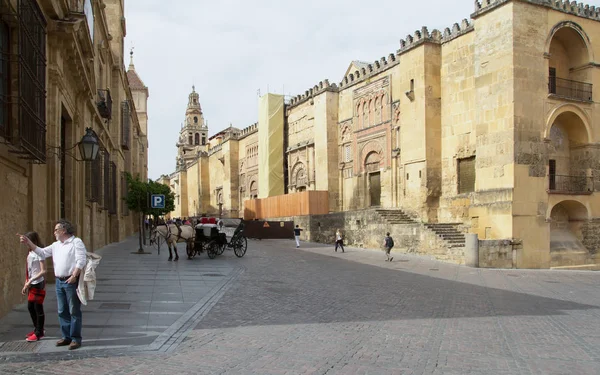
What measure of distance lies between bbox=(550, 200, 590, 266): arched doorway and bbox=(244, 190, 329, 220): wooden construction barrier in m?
14.9

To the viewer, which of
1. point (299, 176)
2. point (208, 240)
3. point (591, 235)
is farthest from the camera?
point (299, 176)

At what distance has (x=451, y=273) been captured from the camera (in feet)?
56.0

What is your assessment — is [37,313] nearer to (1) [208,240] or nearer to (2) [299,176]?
(1) [208,240]

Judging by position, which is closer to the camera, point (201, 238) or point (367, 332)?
point (367, 332)

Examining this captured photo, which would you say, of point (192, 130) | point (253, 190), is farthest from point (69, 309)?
point (192, 130)

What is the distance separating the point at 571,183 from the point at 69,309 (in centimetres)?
2251

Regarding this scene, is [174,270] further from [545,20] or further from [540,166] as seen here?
[545,20]

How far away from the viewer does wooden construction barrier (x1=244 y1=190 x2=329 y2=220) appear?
35.1 metres

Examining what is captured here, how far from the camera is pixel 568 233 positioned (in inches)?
927

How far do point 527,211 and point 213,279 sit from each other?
1312 centimetres

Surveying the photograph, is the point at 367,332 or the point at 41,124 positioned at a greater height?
the point at 41,124

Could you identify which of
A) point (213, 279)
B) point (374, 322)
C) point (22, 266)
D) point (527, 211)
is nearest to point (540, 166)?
point (527, 211)

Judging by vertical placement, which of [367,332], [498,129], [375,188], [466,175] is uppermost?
[498,129]

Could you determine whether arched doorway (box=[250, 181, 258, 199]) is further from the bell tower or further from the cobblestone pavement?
the bell tower
